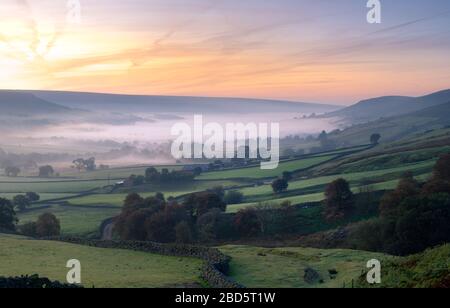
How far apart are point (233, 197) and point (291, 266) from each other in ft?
188

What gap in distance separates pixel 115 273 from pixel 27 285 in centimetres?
1202

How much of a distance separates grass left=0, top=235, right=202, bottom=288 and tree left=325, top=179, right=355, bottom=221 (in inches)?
1406

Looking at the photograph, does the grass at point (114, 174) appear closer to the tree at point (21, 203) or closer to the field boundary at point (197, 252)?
the tree at point (21, 203)

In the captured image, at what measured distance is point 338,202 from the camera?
77.8 metres

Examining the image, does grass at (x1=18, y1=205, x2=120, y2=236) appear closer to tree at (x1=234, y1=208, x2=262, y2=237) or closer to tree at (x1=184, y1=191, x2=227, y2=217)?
tree at (x1=184, y1=191, x2=227, y2=217)

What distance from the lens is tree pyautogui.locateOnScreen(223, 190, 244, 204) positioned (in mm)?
99644

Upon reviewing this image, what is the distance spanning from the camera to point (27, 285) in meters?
28.1

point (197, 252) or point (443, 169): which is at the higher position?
point (443, 169)

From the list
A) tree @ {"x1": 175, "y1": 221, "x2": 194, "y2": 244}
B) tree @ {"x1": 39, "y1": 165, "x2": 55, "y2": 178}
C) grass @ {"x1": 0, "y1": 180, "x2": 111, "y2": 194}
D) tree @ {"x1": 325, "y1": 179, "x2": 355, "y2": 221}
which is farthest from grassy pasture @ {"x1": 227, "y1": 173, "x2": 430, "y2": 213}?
tree @ {"x1": 39, "y1": 165, "x2": 55, "y2": 178}

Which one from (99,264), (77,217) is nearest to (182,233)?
(99,264)

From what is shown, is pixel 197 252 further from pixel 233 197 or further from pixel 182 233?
pixel 233 197

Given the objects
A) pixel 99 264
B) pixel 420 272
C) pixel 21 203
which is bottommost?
pixel 99 264

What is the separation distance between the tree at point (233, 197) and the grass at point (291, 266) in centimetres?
4401
